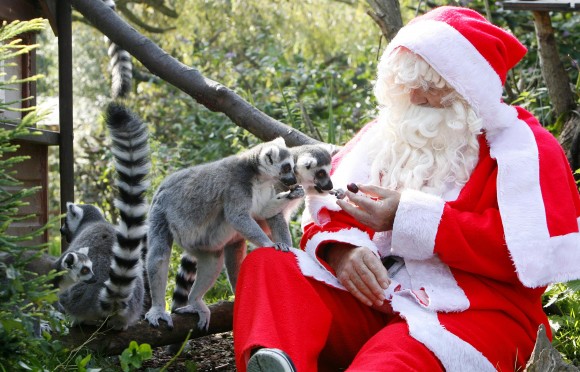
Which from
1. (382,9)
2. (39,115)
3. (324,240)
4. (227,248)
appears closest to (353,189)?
(324,240)

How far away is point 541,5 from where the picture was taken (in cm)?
479

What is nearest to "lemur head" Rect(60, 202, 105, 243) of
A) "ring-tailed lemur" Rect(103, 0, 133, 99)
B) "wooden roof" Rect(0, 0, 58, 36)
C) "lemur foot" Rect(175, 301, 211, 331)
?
"ring-tailed lemur" Rect(103, 0, 133, 99)

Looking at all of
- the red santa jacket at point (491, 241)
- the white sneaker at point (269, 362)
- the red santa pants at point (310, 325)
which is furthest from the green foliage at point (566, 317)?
the white sneaker at point (269, 362)

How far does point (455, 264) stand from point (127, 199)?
1.19 m

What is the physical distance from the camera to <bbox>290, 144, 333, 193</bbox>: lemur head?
3256 millimetres

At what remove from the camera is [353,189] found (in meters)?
3.01

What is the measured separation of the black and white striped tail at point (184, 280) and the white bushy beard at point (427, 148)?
104 centimetres

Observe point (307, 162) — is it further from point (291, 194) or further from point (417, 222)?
point (417, 222)

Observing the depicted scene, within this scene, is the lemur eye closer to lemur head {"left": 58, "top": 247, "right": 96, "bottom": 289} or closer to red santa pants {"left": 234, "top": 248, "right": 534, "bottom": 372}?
red santa pants {"left": 234, "top": 248, "right": 534, "bottom": 372}

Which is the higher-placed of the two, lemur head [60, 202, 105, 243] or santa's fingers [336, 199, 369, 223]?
santa's fingers [336, 199, 369, 223]

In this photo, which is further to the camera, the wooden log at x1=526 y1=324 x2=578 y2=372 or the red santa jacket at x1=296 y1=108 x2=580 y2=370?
the red santa jacket at x1=296 y1=108 x2=580 y2=370

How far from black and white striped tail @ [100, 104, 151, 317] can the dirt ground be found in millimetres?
492

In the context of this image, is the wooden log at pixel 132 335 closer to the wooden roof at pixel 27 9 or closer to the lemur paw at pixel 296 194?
the lemur paw at pixel 296 194

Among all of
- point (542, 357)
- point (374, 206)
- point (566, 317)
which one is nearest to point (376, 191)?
point (374, 206)
